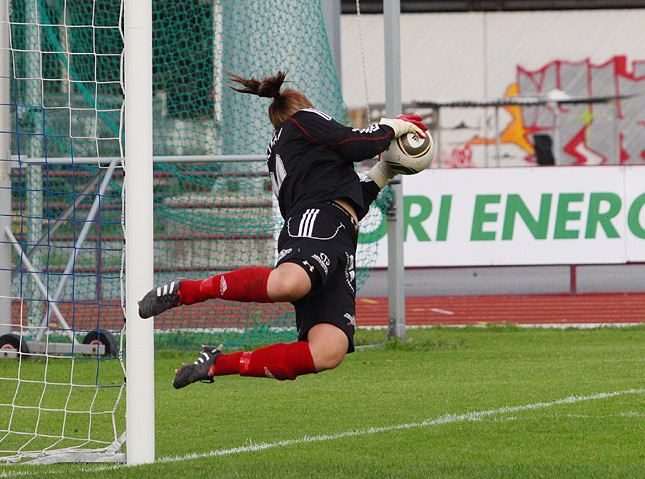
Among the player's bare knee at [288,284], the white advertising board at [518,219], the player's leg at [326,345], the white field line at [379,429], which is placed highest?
the white advertising board at [518,219]

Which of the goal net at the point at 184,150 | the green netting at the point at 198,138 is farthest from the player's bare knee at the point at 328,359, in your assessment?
the green netting at the point at 198,138

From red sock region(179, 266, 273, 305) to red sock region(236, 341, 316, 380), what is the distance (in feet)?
0.90

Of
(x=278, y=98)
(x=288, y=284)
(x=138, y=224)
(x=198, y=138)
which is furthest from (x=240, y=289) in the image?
(x=198, y=138)

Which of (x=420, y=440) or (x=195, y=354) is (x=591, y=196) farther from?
(x=420, y=440)

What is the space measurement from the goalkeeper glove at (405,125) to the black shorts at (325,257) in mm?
556

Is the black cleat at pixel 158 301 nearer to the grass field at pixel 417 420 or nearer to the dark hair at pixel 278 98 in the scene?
the grass field at pixel 417 420

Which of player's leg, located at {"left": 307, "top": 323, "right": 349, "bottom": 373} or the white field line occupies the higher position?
player's leg, located at {"left": 307, "top": 323, "right": 349, "bottom": 373}

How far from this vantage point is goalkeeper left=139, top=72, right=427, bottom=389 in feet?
14.3

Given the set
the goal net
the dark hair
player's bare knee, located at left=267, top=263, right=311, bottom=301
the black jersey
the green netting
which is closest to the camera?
player's bare knee, located at left=267, top=263, right=311, bottom=301

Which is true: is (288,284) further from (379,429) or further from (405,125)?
(379,429)

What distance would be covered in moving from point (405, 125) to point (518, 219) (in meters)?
8.98

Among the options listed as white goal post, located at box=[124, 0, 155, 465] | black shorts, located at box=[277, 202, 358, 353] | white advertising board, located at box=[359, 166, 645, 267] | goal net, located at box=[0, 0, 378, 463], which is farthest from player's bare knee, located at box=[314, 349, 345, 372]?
white advertising board, located at box=[359, 166, 645, 267]

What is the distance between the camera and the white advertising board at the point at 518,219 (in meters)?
13.6

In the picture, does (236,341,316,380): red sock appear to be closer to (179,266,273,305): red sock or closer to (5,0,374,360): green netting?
(179,266,273,305): red sock
